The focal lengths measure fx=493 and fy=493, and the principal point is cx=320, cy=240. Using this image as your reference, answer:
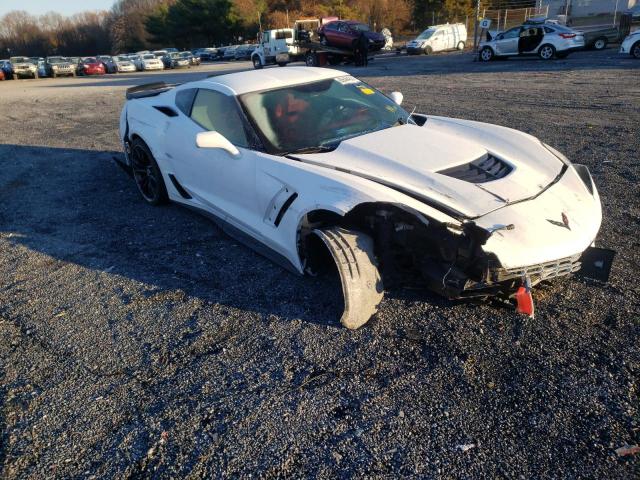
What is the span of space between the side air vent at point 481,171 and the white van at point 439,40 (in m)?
26.9

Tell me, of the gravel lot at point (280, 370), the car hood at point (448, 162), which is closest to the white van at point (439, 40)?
the gravel lot at point (280, 370)

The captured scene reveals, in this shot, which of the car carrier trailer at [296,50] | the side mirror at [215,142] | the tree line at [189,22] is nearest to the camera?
the side mirror at [215,142]

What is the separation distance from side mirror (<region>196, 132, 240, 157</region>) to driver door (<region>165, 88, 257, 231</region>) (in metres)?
0.06

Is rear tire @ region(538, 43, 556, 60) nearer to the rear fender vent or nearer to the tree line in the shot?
the rear fender vent

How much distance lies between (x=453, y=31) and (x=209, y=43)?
143 feet

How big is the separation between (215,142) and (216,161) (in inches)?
14.7

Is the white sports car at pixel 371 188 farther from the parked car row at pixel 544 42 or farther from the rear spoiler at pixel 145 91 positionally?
the parked car row at pixel 544 42

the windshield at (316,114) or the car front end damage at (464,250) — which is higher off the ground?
the windshield at (316,114)

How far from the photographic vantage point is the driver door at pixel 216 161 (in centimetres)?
368

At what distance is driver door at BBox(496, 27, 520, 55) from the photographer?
19219 millimetres

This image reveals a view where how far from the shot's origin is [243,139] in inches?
148

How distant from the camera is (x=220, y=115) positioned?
4.11 metres

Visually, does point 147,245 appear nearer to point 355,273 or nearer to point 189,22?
point 355,273

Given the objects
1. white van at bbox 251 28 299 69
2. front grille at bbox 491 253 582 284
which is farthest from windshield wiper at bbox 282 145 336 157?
white van at bbox 251 28 299 69
